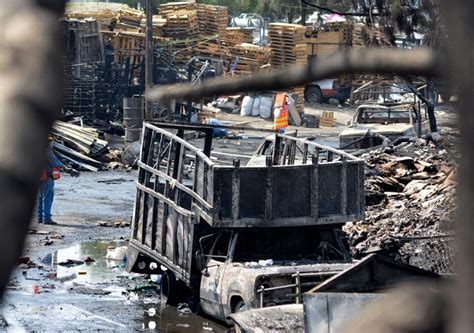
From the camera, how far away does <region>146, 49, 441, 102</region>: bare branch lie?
3.60 ft

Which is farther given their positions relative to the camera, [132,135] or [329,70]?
[132,135]

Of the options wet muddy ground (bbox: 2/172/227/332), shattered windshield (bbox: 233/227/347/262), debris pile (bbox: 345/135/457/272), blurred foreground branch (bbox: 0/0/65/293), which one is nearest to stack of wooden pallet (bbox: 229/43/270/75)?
debris pile (bbox: 345/135/457/272)

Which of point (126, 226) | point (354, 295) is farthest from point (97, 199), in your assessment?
point (354, 295)

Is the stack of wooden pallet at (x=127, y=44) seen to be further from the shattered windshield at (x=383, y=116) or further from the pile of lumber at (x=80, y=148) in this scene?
the shattered windshield at (x=383, y=116)

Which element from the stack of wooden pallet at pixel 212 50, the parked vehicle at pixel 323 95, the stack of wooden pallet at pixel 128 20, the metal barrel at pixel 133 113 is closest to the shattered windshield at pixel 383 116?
the metal barrel at pixel 133 113

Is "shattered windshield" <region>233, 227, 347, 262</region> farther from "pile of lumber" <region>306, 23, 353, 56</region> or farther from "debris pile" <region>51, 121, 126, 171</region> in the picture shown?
"pile of lumber" <region>306, 23, 353, 56</region>

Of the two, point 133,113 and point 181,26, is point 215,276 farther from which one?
point 181,26

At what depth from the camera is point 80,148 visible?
30984mm

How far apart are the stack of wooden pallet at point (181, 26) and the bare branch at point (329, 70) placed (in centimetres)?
4291

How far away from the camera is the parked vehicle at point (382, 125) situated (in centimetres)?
2748

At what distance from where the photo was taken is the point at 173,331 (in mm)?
13305

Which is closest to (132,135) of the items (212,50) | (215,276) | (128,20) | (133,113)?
(133,113)

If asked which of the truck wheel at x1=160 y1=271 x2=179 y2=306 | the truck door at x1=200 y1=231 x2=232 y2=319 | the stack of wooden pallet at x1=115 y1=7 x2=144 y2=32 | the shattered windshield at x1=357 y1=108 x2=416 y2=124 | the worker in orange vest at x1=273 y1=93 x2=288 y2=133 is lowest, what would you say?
the truck wheel at x1=160 y1=271 x2=179 y2=306

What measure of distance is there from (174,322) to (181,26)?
31255 millimetres
